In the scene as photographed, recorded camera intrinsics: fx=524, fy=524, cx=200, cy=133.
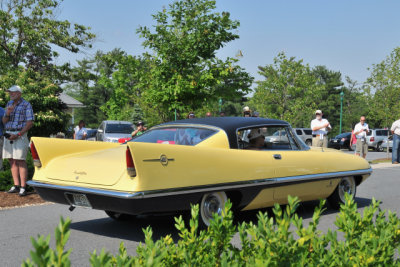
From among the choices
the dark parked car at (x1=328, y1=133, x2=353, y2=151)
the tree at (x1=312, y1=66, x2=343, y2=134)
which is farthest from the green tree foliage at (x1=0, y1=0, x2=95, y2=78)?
the tree at (x1=312, y1=66, x2=343, y2=134)

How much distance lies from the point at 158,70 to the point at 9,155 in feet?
32.8

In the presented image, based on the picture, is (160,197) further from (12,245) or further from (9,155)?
(9,155)

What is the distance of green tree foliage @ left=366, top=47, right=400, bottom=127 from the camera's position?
42.2m

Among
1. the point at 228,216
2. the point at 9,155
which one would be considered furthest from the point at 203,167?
the point at 9,155

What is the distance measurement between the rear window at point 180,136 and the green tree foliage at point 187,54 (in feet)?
36.8

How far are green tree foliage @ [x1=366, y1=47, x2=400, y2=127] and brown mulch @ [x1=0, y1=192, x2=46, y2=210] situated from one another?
37.9 meters

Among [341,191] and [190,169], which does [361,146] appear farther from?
[190,169]

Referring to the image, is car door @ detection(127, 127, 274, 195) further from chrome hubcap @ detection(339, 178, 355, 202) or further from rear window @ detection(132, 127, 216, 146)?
chrome hubcap @ detection(339, 178, 355, 202)

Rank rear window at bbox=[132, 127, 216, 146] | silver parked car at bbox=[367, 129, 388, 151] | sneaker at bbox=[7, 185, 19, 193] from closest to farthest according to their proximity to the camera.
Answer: rear window at bbox=[132, 127, 216, 146] → sneaker at bbox=[7, 185, 19, 193] → silver parked car at bbox=[367, 129, 388, 151]

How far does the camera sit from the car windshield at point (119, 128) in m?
25.4

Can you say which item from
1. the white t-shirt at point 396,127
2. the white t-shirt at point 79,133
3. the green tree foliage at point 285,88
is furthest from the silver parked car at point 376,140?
the white t-shirt at point 79,133

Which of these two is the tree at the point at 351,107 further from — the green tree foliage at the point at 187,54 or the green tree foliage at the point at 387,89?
the green tree foliage at the point at 187,54

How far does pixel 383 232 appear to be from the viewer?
2.99m

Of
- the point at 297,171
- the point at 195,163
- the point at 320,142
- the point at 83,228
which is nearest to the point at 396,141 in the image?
the point at 320,142
